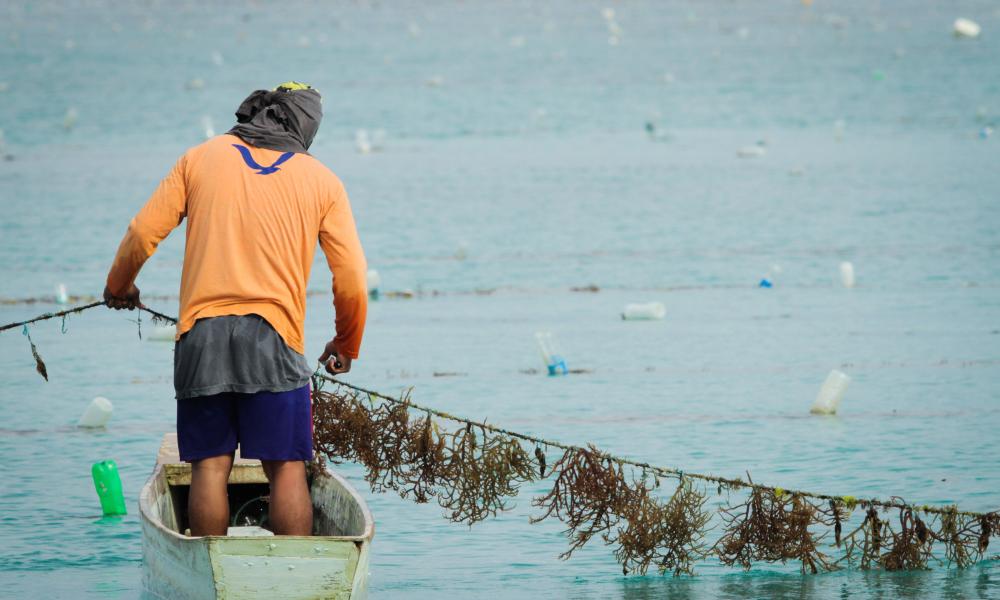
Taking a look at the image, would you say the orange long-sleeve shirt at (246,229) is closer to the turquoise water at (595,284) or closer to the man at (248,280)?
the man at (248,280)

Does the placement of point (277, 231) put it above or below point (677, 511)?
above

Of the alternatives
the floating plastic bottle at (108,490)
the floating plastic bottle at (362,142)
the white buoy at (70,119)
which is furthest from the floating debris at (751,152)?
the floating plastic bottle at (108,490)

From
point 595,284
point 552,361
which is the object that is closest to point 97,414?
point 552,361

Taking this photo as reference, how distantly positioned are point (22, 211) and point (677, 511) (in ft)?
58.5

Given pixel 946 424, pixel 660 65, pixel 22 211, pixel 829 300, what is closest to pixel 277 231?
pixel 946 424

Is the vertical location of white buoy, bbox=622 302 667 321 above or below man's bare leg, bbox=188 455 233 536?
above

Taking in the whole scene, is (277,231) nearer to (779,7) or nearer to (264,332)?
(264,332)

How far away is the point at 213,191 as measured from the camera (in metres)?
5.91

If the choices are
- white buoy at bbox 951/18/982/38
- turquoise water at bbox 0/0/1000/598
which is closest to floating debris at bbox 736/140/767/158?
turquoise water at bbox 0/0/1000/598

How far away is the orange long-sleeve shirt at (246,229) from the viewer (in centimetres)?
592

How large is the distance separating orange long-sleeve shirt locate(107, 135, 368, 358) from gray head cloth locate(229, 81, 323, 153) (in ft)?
0.19

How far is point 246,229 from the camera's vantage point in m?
5.94

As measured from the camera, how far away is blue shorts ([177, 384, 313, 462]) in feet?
19.6

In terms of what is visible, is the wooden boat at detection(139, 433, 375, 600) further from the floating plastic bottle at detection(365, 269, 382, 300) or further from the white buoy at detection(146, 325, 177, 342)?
the floating plastic bottle at detection(365, 269, 382, 300)
